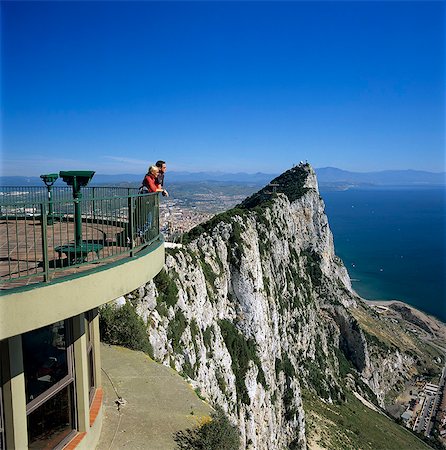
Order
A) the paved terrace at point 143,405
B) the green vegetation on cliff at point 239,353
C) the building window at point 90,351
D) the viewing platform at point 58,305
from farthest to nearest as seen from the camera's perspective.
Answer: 1. the green vegetation on cliff at point 239,353
2. the paved terrace at point 143,405
3. the building window at point 90,351
4. the viewing platform at point 58,305

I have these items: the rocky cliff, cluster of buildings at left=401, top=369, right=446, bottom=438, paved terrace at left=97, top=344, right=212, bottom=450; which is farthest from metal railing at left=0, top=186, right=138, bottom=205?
cluster of buildings at left=401, top=369, right=446, bottom=438

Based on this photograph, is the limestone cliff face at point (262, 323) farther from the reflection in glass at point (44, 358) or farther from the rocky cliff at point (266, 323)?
the reflection in glass at point (44, 358)

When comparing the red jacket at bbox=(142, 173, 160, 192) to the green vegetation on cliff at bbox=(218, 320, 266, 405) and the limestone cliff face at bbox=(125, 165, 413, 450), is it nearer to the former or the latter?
the limestone cliff face at bbox=(125, 165, 413, 450)

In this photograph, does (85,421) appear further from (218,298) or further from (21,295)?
(218,298)

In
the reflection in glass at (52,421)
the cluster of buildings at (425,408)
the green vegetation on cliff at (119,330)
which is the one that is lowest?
the cluster of buildings at (425,408)

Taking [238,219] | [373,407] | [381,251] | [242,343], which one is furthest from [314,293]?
[381,251]

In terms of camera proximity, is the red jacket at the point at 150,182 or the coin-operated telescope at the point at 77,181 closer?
the coin-operated telescope at the point at 77,181

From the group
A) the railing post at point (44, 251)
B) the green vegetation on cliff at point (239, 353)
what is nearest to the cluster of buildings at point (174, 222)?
the railing post at point (44, 251)
